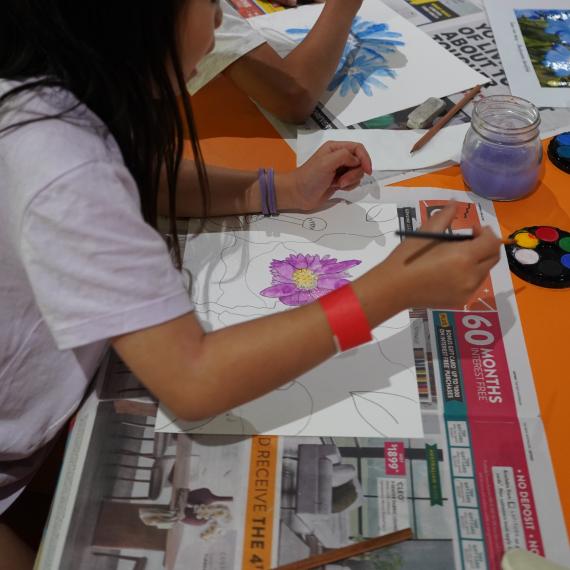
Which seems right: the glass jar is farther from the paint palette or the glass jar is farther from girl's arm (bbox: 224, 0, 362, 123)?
girl's arm (bbox: 224, 0, 362, 123)

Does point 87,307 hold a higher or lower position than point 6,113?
lower

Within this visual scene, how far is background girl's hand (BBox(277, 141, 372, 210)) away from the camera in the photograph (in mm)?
830

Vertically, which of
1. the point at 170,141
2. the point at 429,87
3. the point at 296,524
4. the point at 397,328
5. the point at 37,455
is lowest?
the point at 296,524

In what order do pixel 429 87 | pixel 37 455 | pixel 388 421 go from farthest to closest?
1. pixel 429 87
2. pixel 37 455
3. pixel 388 421

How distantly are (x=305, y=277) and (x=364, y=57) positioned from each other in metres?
0.49

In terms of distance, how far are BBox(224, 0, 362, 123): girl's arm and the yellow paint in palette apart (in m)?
0.37

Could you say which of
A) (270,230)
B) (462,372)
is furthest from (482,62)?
(462,372)

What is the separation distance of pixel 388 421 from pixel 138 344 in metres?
0.25

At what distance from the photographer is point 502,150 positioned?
32.3 inches

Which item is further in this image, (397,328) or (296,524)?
(397,328)

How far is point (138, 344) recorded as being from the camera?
0.55 m

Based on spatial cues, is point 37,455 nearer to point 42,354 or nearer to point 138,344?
point 42,354

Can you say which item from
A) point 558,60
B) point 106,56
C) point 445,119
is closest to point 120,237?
point 106,56

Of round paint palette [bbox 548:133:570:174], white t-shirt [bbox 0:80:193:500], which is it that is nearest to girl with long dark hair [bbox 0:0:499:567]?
white t-shirt [bbox 0:80:193:500]
